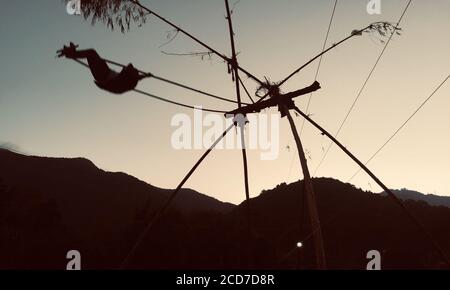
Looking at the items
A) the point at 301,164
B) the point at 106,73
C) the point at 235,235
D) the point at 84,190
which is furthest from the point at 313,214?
the point at 84,190

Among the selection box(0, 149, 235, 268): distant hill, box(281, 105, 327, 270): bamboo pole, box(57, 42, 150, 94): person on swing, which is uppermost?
box(0, 149, 235, 268): distant hill

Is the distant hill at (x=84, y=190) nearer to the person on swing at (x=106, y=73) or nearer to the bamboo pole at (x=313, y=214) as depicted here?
the bamboo pole at (x=313, y=214)

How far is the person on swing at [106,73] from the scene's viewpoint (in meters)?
3.53

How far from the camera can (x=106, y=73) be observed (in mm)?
3805

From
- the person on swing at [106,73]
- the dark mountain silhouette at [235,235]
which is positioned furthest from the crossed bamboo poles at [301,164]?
the dark mountain silhouette at [235,235]

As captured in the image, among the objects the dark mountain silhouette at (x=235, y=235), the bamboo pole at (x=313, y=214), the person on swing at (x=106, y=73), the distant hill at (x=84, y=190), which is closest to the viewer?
the person on swing at (x=106, y=73)


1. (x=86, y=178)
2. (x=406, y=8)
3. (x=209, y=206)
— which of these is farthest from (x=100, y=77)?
(x=209, y=206)

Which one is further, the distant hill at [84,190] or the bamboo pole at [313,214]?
the distant hill at [84,190]

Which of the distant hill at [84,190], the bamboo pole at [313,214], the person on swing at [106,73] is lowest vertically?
the bamboo pole at [313,214]

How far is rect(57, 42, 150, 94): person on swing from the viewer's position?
11.6 ft

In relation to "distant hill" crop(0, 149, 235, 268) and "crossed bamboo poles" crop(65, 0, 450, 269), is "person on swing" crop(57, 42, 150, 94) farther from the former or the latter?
"distant hill" crop(0, 149, 235, 268)

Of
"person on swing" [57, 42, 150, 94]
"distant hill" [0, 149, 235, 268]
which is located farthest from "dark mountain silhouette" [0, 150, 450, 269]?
"person on swing" [57, 42, 150, 94]
